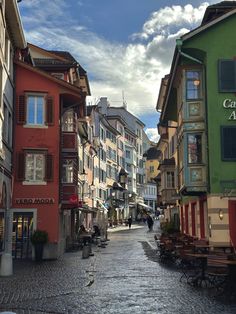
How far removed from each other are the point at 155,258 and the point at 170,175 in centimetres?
1868

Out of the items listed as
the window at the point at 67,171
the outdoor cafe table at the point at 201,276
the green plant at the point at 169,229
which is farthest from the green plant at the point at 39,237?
the outdoor cafe table at the point at 201,276

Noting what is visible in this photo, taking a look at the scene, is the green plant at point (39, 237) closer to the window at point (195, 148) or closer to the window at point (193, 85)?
the window at point (195, 148)

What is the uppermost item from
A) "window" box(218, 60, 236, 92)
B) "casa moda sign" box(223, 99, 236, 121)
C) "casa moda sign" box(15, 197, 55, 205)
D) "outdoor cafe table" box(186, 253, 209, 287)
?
"window" box(218, 60, 236, 92)

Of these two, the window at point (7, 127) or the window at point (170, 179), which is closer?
the window at point (7, 127)

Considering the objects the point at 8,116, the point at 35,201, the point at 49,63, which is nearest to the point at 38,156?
the point at 35,201

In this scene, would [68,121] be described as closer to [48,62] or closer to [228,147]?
[48,62]

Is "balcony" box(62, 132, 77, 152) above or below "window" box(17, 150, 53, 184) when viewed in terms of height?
above

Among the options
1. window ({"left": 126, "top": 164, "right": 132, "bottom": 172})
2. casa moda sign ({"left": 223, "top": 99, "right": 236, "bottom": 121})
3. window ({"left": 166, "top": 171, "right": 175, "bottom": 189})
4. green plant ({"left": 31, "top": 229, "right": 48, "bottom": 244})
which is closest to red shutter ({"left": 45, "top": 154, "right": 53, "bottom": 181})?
green plant ({"left": 31, "top": 229, "right": 48, "bottom": 244})

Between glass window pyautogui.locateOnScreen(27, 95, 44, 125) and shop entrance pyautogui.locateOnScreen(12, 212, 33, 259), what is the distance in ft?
15.4

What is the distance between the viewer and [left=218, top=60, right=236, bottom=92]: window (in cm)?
2380

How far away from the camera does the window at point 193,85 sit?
2448 centimetres

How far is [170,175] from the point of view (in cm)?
4450

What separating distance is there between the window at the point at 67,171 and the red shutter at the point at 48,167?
2.50 meters

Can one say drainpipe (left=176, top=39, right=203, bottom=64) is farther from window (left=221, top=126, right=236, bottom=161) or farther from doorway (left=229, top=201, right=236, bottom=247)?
doorway (left=229, top=201, right=236, bottom=247)
